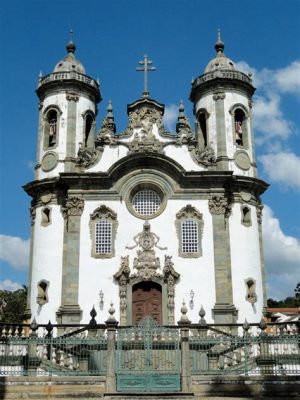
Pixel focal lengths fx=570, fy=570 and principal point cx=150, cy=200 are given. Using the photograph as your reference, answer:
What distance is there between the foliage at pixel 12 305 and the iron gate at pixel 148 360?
30236 mm

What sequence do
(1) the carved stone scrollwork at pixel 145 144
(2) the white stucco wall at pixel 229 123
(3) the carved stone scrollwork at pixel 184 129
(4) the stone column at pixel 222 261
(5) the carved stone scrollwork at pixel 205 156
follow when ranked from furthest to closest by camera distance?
1. (2) the white stucco wall at pixel 229 123
2. (3) the carved stone scrollwork at pixel 184 129
3. (5) the carved stone scrollwork at pixel 205 156
4. (1) the carved stone scrollwork at pixel 145 144
5. (4) the stone column at pixel 222 261

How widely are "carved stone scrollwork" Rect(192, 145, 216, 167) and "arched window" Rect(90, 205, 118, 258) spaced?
483 cm

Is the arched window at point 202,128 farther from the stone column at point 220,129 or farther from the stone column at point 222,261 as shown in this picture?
the stone column at point 222,261

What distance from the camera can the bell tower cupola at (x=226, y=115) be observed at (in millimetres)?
28375

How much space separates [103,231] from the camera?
26125 millimetres

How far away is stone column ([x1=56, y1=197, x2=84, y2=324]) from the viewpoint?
24.7 metres

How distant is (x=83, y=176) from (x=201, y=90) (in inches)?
323

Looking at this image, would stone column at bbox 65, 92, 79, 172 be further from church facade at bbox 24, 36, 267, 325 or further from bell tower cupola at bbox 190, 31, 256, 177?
bell tower cupola at bbox 190, 31, 256, 177

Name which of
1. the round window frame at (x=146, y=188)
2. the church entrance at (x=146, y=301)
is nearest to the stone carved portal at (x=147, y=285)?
the church entrance at (x=146, y=301)

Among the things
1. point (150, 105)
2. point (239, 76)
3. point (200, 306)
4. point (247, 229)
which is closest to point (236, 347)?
point (200, 306)

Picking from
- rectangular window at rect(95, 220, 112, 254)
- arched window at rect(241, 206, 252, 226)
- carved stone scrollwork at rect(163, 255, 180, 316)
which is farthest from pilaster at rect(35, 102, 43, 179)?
arched window at rect(241, 206, 252, 226)

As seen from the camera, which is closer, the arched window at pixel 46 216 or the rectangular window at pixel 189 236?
the rectangular window at pixel 189 236

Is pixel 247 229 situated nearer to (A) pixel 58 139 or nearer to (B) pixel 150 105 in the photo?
(B) pixel 150 105

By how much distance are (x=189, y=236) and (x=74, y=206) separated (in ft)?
18.0
